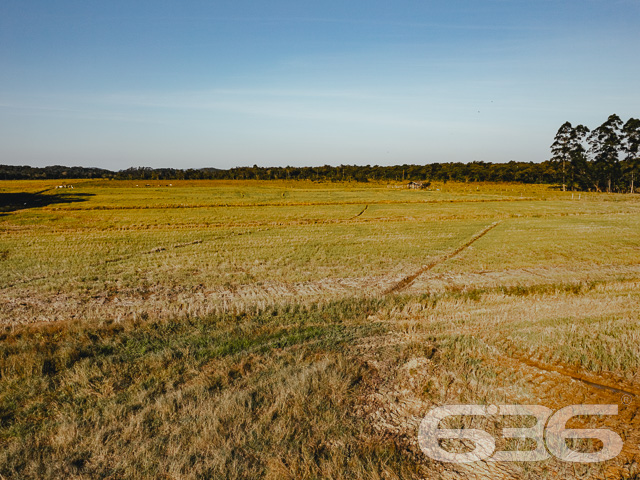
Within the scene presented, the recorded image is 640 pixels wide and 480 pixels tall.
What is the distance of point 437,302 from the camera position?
13.5 m

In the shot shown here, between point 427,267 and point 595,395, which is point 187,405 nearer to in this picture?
point 595,395

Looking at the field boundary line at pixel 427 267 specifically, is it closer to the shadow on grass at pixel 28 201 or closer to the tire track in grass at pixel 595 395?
the tire track in grass at pixel 595 395

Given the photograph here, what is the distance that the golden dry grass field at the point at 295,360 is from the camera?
218 inches

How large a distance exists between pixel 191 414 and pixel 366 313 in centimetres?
688

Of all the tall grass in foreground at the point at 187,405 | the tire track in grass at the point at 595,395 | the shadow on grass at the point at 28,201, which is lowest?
the tall grass in foreground at the point at 187,405

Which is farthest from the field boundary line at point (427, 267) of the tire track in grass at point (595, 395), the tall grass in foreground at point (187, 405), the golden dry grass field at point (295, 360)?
the tire track in grass at point (595, 395)

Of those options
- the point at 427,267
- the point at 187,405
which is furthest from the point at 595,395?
the point at 427,267

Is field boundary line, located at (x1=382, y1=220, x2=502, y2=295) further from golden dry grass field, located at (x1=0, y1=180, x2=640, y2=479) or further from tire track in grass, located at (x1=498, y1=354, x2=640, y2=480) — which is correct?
Result: tire track in grass, located at (x1=498, y1=354, x2=640, y2=480)

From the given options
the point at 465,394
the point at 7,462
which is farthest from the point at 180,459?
the point at 465,394

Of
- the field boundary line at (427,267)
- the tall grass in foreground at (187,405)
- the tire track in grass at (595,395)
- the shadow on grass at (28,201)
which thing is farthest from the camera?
the shadow on grass at (28,201)

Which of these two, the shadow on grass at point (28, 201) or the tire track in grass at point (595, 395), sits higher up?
the shadow on grass at point (28, 201)

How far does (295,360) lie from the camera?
8.51 meters

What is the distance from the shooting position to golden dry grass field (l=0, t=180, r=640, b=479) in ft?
18.2

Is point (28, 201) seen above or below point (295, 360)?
above
